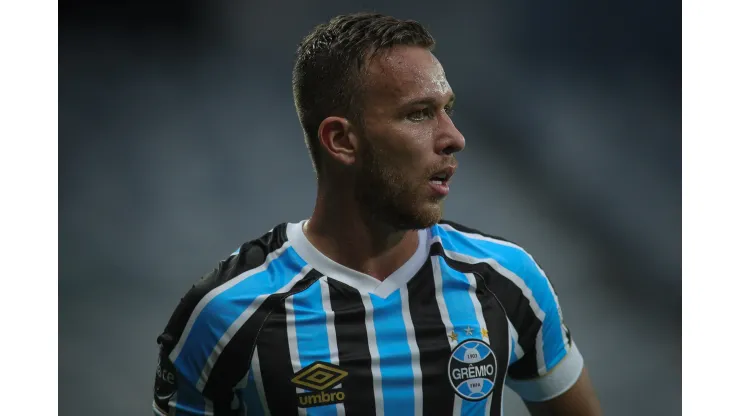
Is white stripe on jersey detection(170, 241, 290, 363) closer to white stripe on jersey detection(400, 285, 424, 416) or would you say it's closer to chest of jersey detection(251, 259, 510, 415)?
chest of jersey detection(251, 259, 510, 415)

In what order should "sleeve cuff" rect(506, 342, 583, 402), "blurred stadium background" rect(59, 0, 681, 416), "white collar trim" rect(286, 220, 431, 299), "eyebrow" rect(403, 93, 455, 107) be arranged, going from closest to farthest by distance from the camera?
"eyebrow" rect(403, 93, 455, 107) < "white collar trim" rect(286, 220, 431, 299) < "sleeve cuff" rect(506, 342, 583, 402) < "blurred stadium background" rect(59, 0, 681, 416)

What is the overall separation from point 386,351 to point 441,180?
33 cm

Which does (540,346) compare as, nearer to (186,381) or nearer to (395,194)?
(395,194)

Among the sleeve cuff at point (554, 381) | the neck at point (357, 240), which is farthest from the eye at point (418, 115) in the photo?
the sleeve cuff at point (554, 381)

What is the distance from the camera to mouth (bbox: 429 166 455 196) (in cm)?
137

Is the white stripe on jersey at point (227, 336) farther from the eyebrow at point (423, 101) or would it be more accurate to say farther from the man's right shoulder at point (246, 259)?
the eyebrow at point (423, 101)

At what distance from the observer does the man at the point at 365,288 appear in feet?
4.47

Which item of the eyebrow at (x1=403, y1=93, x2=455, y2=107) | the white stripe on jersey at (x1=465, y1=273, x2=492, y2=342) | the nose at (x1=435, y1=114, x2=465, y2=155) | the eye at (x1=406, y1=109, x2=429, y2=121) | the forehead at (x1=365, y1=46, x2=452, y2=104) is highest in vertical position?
the forehead at (x1=365, y1=46, x2=452, y2=104)

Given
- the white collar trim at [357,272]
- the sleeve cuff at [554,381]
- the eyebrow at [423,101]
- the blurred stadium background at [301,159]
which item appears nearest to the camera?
the eyebrow at [423,101]

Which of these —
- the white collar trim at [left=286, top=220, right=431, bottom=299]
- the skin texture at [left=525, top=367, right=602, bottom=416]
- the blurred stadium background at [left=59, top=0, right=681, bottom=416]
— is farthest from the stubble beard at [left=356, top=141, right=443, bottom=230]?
the blurred stadium background at [left=59, top=0, right=681, bottom=416]

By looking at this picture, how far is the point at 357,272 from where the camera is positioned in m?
1.45

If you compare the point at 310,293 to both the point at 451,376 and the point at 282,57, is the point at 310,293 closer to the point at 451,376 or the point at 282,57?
the point at 451,376

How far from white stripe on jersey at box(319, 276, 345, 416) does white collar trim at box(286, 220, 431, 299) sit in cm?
3

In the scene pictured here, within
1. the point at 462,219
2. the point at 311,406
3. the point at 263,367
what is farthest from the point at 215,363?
the point at 462,219
